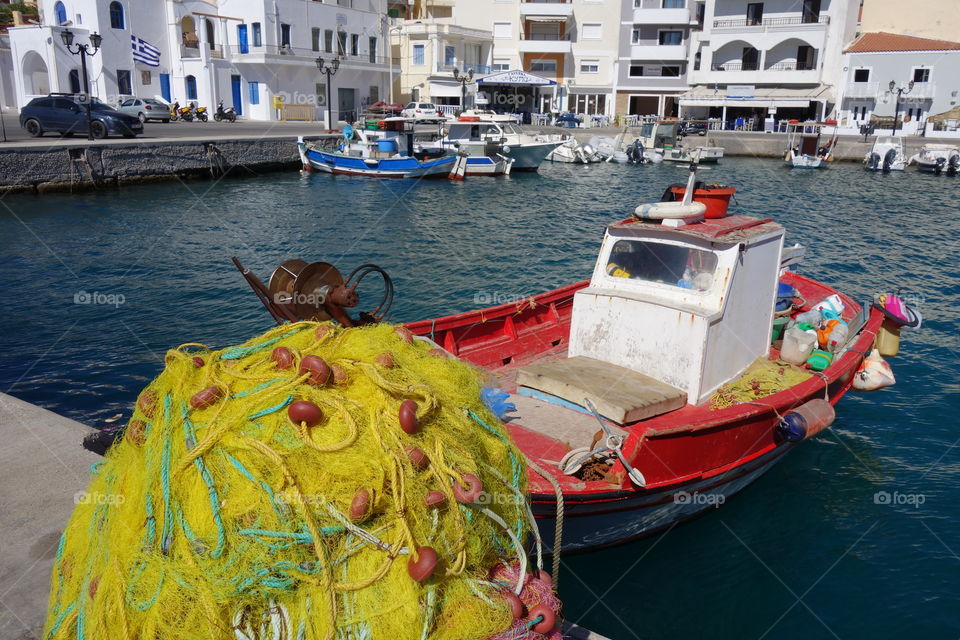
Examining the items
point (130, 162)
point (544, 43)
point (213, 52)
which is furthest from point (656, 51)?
point (130, 162)

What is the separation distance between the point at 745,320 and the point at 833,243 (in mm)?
16010

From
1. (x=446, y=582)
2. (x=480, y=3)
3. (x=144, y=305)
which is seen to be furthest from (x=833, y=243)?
(x=480, y=3)

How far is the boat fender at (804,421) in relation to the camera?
7.08 meters

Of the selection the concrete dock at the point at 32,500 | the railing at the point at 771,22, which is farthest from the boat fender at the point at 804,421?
the railing at the point at 771,22

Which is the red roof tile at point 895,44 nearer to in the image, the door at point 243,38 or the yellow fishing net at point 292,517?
the door at point 243,38

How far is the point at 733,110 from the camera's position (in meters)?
54.8

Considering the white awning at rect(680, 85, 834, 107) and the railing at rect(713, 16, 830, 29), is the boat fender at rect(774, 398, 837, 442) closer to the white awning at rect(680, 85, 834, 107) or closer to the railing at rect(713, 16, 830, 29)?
the white awning at rect(680, 85, 834, 107)

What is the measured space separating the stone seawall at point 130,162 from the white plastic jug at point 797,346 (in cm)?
2525

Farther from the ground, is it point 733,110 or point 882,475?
point 733,110

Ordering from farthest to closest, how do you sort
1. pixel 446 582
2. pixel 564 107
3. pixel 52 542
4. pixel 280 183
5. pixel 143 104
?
pixel 564 107 → pixel 143 104 → pixel 280 183 → pixel 52 542 → pixel 446 582

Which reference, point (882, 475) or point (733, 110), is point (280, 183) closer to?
point (882, 475)

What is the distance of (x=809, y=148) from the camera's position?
4328 centimetres

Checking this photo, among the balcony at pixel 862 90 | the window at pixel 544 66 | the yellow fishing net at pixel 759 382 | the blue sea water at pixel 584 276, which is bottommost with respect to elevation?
the blue sea water at pixel 584 276

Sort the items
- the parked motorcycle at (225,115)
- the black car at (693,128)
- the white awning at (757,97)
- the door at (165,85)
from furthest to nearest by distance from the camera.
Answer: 1. the white awning at (757,97)
2. the black car at (693,128)
3. the door at (165,85)
4. the parked motorcycle at (225,115)
